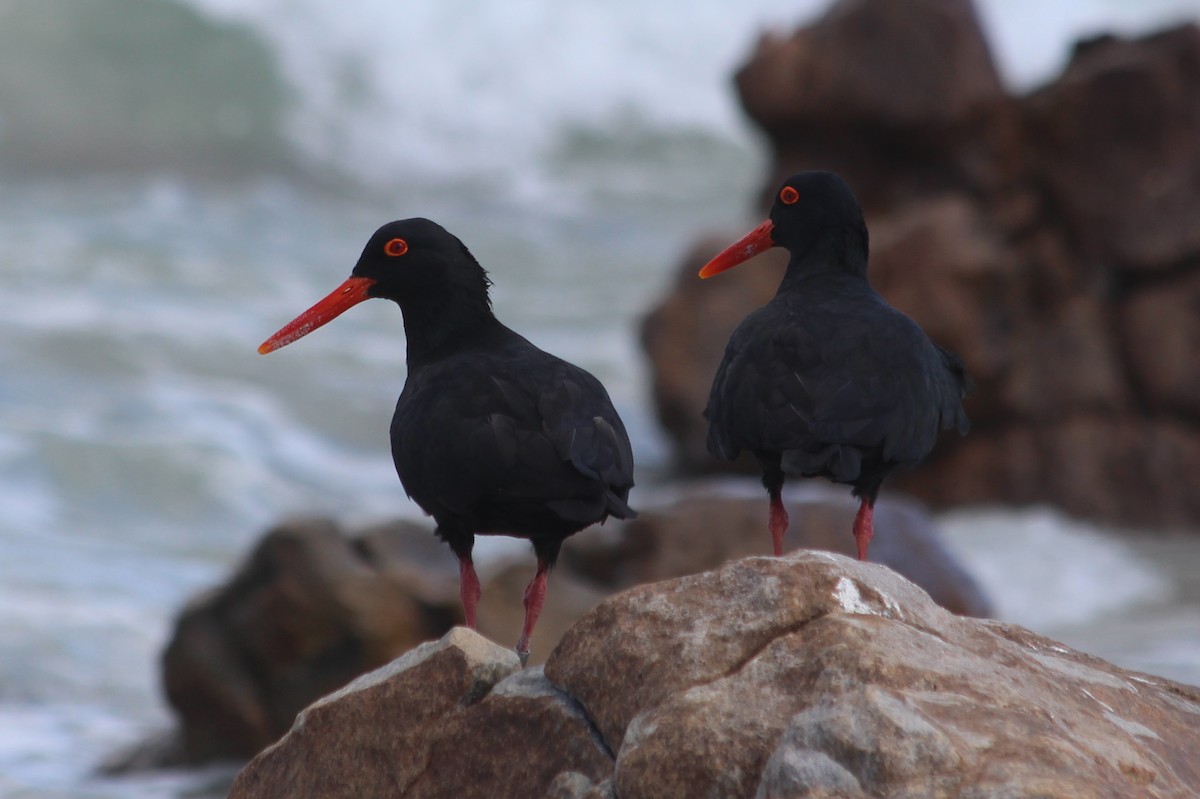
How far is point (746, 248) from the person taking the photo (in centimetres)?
558

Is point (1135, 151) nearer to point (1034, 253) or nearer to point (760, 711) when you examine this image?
point (1034, 253)

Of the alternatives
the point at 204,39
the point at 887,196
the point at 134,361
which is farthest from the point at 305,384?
the point at 204,39

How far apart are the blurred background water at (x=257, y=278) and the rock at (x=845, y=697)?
17.7 ft

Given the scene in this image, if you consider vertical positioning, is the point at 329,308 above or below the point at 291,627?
above

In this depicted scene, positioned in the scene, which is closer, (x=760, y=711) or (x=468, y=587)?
(x=760, y=711)

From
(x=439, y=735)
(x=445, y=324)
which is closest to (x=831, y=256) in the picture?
(x=445, y=324)

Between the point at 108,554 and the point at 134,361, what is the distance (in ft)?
14.2

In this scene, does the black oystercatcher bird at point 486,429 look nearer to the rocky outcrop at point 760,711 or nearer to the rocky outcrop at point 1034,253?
the rocky outcrop at point 760,711

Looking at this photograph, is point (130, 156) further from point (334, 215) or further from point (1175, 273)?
point (1175, 273)

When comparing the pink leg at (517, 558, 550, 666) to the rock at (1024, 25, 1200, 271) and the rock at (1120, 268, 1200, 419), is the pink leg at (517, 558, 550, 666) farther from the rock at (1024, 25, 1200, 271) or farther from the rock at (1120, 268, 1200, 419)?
the rock at (1024, 25, 1200, 271)

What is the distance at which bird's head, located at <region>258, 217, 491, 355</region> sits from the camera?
5.27 meters

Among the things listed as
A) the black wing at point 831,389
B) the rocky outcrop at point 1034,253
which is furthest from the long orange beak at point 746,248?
the rocky outcrop at point 1034,253

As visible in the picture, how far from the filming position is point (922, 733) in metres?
3.23

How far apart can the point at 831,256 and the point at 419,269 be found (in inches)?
53.0
